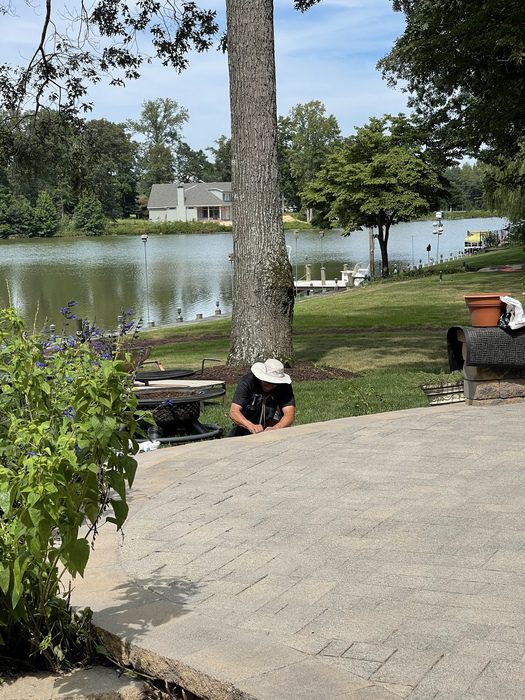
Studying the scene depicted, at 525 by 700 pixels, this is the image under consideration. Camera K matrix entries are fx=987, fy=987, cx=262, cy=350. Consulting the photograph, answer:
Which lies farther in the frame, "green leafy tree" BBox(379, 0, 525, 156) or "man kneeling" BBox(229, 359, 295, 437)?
"green leafy tree" BBox(379, 0, 525, 156)

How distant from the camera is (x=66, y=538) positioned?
3.41 m

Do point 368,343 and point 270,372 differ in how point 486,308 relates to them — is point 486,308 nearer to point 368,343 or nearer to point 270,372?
point 270,372

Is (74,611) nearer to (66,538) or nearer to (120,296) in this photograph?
(66,538)

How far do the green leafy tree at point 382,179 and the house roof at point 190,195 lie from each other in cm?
8167

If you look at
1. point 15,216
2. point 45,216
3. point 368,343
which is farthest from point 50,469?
point 45,216

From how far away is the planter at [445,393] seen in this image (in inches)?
358

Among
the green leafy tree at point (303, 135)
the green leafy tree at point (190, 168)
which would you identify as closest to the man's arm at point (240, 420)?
the green leafy tree at point (303, 135)

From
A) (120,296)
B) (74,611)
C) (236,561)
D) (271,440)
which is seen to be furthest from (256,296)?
(120,296)

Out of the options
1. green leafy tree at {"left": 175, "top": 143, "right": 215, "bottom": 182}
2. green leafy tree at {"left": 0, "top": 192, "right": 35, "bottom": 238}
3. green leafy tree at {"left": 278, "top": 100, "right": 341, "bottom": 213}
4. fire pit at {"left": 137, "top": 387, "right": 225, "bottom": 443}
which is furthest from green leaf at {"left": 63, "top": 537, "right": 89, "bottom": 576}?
green leafy tree at {"left": 175, "top": 143, "right": 215, "bottom": 182}

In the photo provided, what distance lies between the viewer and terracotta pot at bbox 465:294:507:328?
8.84 metres

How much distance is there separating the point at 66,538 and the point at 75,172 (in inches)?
657

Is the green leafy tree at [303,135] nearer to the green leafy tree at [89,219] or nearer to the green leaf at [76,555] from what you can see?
the green leafy tree at [89,219]

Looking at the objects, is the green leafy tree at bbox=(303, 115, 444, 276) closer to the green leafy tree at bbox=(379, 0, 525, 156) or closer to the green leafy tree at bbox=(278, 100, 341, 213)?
the green leafy tree at bbox=(379, 0, 525, 156)

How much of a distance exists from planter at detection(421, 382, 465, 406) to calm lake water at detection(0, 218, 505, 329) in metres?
8.28
